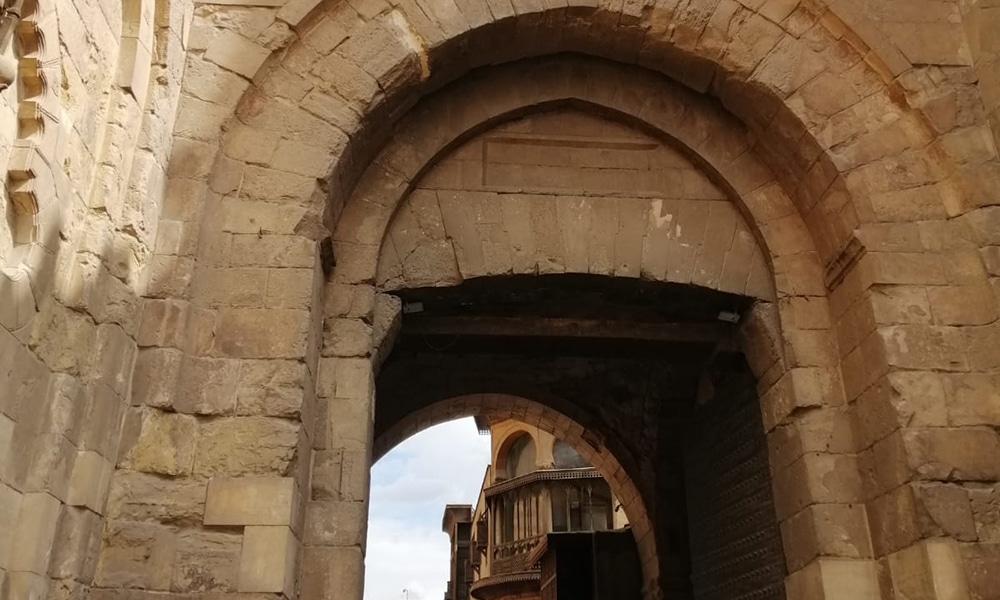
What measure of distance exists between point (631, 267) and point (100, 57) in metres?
2.74

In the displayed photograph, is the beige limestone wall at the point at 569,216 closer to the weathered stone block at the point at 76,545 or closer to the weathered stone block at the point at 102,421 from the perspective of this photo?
the weathered stone block at the point at 102,421

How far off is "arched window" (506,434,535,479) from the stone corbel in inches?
624

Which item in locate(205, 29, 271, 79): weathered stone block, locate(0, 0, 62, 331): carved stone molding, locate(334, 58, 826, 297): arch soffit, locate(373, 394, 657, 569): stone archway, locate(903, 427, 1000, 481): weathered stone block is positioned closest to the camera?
locate(0, 0, 62, 331): carved stone molding

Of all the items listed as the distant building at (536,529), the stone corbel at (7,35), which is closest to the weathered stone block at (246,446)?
the stone corbel at (7,35)

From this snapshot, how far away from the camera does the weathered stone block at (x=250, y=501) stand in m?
3.25

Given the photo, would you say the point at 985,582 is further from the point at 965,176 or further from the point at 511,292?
the point at 511,292

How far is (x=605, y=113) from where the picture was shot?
16.1ft

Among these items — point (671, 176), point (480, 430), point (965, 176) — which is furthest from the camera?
point (480, 430)

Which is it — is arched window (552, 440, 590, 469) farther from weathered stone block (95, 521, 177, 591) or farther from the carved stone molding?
the carved stone molding

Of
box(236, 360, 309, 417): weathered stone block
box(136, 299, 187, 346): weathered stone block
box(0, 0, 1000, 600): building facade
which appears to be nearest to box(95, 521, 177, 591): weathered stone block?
box(0, 0, 1000, 600): building facade

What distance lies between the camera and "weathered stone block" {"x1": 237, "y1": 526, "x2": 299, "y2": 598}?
3164mm

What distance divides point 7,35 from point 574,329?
3.38 meters

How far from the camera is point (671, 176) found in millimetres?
4840

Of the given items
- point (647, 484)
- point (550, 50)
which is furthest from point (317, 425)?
point (647, 484)
